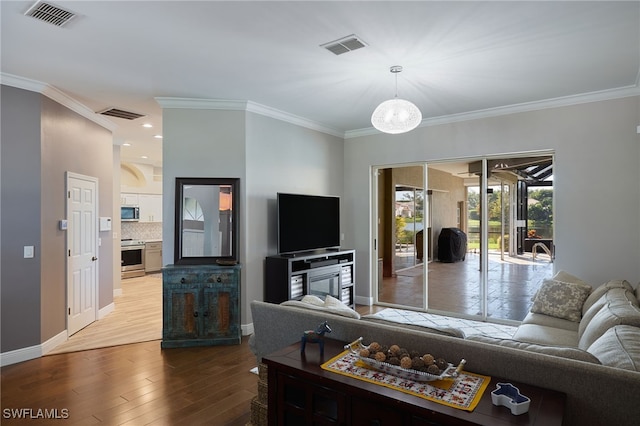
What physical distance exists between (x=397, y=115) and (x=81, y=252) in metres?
4.48

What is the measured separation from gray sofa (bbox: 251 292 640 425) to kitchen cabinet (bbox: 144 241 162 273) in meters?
7.89

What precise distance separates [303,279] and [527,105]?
3.78 metres

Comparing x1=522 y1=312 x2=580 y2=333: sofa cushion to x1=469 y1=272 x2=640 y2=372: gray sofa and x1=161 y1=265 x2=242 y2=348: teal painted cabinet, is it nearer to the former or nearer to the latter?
x1=469 y1=272 x2=640 y2=372: gray sofa

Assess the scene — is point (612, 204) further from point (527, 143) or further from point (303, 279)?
point (303, 279)

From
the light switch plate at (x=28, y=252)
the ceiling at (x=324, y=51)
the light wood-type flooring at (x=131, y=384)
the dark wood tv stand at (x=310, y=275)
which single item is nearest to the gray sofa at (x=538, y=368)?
the light wood-type flooring at (x=131, y=384)

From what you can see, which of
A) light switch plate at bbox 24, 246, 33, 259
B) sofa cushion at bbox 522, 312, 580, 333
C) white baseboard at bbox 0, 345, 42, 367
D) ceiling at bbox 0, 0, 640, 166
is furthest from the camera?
light switch plate at bbox 24, 246, 33, 259

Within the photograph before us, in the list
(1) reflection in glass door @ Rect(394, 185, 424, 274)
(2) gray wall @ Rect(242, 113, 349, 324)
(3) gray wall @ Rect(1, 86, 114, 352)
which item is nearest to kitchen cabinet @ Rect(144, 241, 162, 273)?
(3) gray wall @ Rect(1, 86, 114, 352)

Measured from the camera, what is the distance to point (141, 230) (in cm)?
984

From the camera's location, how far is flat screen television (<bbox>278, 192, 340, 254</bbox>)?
5043 mm

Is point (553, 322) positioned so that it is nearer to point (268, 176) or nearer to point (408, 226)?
point (408, 226)

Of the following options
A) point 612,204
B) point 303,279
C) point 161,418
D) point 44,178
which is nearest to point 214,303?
point 303,279

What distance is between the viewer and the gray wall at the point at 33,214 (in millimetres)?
3832

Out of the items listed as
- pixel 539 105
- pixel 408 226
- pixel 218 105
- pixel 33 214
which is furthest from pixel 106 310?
pixel 539 105

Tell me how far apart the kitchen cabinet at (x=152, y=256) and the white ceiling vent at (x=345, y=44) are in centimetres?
773
